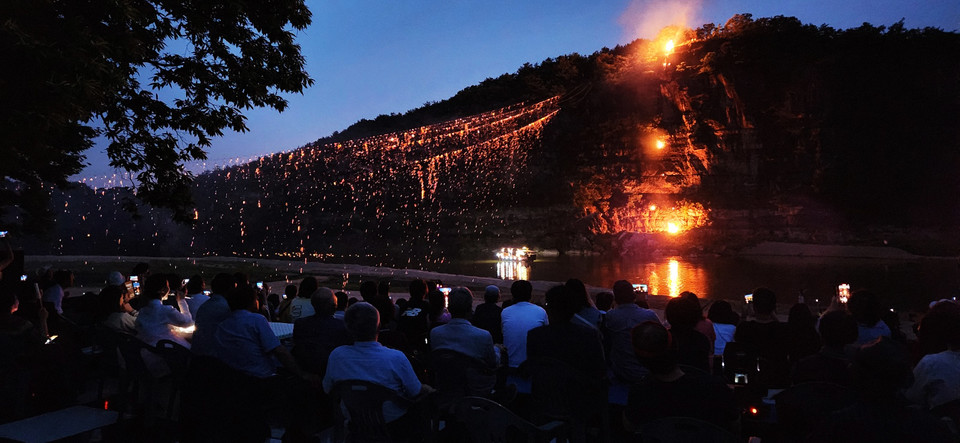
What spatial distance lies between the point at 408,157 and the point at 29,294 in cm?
A: 8225

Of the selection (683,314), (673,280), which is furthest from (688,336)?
(673,280)

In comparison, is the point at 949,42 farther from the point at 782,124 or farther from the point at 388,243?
the point at 388,243

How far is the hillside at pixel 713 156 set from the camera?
6222 centimetres

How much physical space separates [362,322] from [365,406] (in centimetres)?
56

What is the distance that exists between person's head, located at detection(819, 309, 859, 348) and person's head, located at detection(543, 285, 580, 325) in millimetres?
1801

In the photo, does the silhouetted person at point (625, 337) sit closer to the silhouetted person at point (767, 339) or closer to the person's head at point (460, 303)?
the silhouetted person at point (767, 339)

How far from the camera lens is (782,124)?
209 feet

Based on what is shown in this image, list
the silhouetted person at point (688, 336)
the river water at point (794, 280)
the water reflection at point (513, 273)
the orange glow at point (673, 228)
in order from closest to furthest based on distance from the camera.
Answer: the silhouetted person at point (688, 336), the river water at point (794, 280), the water reflection at point (513, 273), the orange glow at point (673, 228)

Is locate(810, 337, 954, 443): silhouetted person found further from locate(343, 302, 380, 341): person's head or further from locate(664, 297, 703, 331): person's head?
locate(343, 302, 380, 341): person's head

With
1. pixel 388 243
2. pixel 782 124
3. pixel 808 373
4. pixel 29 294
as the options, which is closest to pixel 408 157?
pixel 388 243

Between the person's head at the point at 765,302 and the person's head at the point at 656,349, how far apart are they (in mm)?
2836

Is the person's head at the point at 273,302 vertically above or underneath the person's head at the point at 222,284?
underneath

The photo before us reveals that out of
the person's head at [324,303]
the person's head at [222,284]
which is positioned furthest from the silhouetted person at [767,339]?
the person's head at [222,284]

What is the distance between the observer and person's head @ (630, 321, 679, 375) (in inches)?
116
